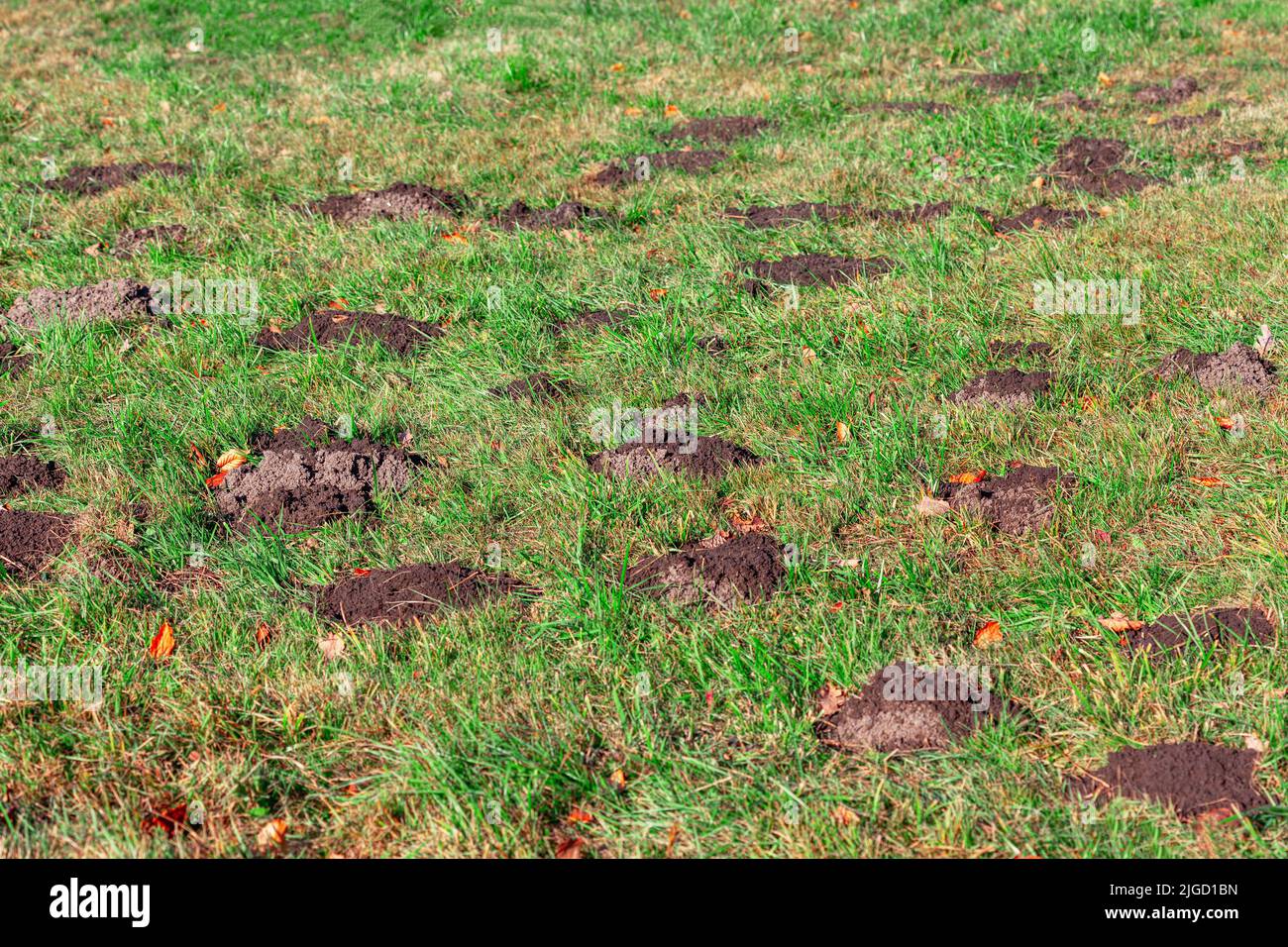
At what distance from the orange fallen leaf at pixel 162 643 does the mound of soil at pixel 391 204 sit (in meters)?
3.28

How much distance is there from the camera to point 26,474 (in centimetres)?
418

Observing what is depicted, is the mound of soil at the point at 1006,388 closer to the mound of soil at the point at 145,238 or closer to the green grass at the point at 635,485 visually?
the green grass at the point at 635,485

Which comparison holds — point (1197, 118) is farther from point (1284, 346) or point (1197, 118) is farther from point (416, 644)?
point (416, 644)

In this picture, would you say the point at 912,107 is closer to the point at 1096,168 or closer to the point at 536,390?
the point at 1096,168

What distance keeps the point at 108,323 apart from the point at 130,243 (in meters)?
1.04

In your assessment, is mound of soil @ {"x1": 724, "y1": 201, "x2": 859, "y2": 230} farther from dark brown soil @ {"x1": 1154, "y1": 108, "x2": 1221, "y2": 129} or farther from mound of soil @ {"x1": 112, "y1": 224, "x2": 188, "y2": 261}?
mound of soil @ {"x1": 112, "y1": 224, "x2": 188, "y2": 261}

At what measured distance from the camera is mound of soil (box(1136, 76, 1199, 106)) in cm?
748

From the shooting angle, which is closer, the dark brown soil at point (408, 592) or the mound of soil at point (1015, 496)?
the dark brown soil at point (408, 592)

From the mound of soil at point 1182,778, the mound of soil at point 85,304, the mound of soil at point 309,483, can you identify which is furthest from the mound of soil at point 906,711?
the mound of soil at point 85,304

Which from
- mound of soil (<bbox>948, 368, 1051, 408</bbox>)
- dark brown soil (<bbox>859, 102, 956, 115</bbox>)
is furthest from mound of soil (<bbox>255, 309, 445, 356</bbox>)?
dark brown soil (<bbox>859, 102, 956, 115</bbox>)

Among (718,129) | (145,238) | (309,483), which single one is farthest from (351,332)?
(718,129)

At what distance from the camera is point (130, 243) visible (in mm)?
6074

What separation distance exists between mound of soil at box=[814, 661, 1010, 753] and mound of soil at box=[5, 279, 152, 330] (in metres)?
Result: 3.72

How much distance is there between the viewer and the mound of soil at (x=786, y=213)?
5.99 meters
